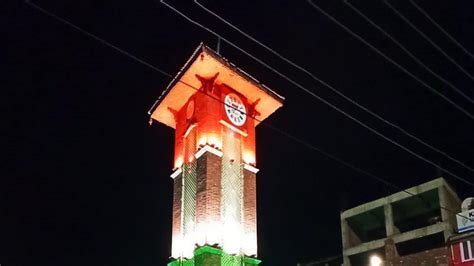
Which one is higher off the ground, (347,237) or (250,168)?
(347,237)

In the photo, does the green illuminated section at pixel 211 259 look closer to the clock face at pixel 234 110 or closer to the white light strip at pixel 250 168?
the white light strip at pixel 250 168

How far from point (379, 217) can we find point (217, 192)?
54.8 feet

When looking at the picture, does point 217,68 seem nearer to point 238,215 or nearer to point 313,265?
point 238,215

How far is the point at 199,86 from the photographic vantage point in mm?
18906

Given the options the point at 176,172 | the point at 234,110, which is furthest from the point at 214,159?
the point at 234,110

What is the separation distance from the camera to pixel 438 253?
2381 centimetres

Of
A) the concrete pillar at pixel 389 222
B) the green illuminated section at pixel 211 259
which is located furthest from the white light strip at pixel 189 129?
the concrete pillar at pixel 389 222

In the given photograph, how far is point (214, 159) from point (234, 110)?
6.70ft

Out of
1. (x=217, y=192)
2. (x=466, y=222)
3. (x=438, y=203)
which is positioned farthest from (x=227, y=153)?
(x=438, y=203)

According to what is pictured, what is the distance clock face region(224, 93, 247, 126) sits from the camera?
62.0 feet

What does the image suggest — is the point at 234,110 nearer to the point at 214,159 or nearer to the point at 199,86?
the point at 199,86

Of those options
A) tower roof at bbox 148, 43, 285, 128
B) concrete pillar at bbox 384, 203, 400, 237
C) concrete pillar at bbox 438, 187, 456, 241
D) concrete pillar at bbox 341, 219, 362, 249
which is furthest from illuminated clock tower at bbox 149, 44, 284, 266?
concrete pillar at bbox 341, 219, 362, 249

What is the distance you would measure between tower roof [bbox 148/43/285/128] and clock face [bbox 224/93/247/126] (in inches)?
14.2

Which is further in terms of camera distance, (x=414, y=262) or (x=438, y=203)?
(x=438, y=203)
